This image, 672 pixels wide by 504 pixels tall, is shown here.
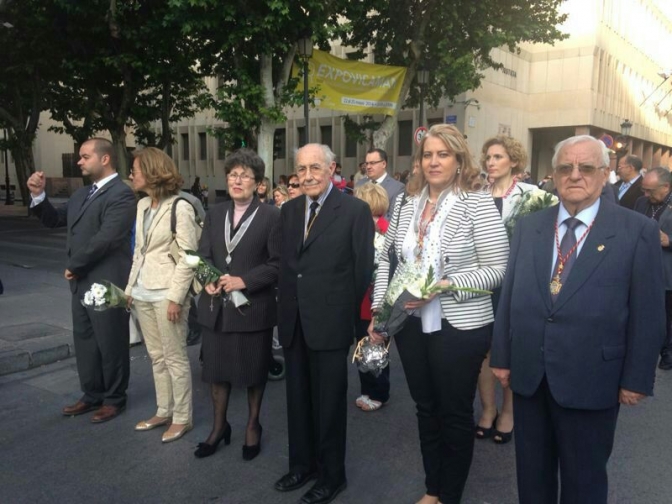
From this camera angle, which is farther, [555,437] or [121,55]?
[121,55]

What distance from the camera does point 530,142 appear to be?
3603 centimetres

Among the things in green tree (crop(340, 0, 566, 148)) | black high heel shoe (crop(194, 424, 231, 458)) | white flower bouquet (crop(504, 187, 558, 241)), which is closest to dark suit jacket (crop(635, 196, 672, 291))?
white flower bouquet (crop(504, 187, 558, 241))

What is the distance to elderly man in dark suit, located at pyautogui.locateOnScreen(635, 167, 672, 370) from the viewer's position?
235 inches

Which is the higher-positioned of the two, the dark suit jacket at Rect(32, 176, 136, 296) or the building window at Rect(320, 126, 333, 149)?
the building window at Rect(320, 126, 333, 149)

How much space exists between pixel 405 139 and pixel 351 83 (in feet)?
51.2

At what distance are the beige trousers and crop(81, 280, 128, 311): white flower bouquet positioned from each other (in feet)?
0.38

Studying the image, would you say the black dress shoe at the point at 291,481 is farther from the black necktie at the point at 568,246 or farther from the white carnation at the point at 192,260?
the black necktie at the point at 568,246

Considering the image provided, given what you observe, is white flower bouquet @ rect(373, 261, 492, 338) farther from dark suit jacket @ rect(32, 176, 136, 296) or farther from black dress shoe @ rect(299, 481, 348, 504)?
dark suit jacket @ rect(32, 176, 136, 296)

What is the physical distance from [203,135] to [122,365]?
3760 centimetres

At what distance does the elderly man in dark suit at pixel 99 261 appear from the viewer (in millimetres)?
4520

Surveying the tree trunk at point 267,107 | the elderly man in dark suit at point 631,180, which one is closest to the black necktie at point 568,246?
the elderly man in dark suit at point 631,180

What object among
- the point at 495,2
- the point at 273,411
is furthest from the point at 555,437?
the point at 495,2

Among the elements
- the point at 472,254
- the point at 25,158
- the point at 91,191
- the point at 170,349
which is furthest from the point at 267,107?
the point at 25,158

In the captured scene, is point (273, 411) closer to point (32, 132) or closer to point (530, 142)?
point (32, 132)
